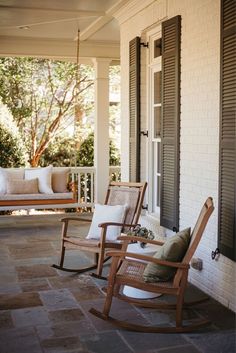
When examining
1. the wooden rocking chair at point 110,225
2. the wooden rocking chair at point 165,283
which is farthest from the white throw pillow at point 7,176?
Result: the wooden rocking chair at point 165,283

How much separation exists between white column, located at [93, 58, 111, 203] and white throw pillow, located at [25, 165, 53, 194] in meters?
1.19

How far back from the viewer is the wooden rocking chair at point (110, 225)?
501 cm

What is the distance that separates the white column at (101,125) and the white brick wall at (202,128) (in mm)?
3880

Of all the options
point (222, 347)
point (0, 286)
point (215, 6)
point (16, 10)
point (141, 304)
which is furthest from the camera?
point (16, 10)

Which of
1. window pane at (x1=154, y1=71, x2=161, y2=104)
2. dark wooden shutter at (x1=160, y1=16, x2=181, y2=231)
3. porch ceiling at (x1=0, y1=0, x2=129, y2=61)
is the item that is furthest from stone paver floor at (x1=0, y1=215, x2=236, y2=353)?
porch ceiling at (x1=0, y1=0, x2=129, y2=61)

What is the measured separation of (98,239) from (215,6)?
2.53 metres

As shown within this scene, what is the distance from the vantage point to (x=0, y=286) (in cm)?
482

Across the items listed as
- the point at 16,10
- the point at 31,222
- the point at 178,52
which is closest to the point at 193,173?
the point at 178,52

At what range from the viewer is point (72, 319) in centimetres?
398

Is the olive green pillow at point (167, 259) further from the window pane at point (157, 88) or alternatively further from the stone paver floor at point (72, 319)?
the window pane at point (157, 88)

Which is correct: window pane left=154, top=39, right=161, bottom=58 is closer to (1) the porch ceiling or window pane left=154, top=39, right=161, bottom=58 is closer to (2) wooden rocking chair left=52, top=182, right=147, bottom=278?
(1) the porch ceiling

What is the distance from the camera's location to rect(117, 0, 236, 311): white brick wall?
4.44 m

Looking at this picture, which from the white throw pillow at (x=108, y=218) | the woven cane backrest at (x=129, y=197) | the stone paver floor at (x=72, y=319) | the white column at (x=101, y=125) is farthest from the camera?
the white column at (x=101, y=125)

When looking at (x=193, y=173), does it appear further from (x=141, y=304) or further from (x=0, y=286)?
(x=0, y=286)
